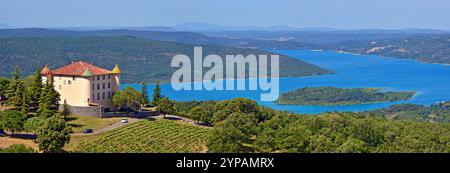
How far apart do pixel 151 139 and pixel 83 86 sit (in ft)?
24.9

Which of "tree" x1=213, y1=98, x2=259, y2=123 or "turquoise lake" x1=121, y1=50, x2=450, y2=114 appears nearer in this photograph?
"tree" x1=213, y1=98, x2=259, y2=123

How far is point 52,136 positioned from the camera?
92.3 ft

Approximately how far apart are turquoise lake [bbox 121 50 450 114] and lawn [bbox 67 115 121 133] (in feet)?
173

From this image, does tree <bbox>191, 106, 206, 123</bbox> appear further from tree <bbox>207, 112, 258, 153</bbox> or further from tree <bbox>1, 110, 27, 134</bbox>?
tree <bbox>1, 110, 27, 134</bbox>

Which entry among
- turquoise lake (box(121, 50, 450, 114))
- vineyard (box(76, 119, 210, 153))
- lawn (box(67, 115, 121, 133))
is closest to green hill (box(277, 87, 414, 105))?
turquoise lake (box(121, 50, 450, 114))

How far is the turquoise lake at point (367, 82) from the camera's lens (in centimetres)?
9500

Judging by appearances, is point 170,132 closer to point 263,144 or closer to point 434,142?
point 263,144

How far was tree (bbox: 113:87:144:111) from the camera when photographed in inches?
1494

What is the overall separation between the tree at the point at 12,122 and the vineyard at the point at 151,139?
3494 millimetres

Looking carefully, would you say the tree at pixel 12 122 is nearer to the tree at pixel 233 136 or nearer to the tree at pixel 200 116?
the tree at pixel 233 136

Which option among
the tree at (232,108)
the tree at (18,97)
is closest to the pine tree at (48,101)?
the tree at (18,97)

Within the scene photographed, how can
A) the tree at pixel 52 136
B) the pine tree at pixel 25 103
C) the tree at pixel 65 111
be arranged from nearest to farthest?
the tree at pixel 52 136
the pine tree at pixel 25 103
the tree at pixel 65 111
